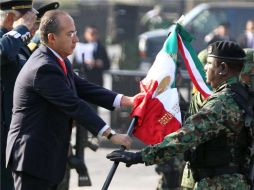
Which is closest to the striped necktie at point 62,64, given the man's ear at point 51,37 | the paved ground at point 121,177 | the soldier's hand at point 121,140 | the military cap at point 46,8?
the man's ear at point 51,37

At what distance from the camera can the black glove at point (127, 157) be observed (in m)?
5.81

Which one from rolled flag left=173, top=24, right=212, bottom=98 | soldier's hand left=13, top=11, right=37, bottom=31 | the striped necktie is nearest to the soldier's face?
rolled flag left=173, top=24, right=212, bottom=98

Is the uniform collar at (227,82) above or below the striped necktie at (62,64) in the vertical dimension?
below

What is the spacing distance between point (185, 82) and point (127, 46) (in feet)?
20.2

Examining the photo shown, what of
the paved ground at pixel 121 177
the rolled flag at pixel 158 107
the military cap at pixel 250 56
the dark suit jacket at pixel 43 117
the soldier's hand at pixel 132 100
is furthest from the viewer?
the paved ground at pixel 121 177

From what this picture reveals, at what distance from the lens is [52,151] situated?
20.2 feet

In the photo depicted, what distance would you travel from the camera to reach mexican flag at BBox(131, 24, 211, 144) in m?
6.56

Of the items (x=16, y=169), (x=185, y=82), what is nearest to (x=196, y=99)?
(x=16, y=169)

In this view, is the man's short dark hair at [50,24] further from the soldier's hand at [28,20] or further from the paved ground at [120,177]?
the paved ground at [120,177]

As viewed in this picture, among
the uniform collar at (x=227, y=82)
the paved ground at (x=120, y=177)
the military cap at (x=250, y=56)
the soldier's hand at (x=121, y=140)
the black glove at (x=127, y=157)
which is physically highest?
the uniform collar at (x=227, y=82)

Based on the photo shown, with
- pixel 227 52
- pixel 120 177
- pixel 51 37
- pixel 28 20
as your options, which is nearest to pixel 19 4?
pixel 28 20

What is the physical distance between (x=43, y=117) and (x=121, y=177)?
5.88 meters

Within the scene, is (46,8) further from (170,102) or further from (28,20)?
(170,102)

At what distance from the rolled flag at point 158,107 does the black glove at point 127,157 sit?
625mm
